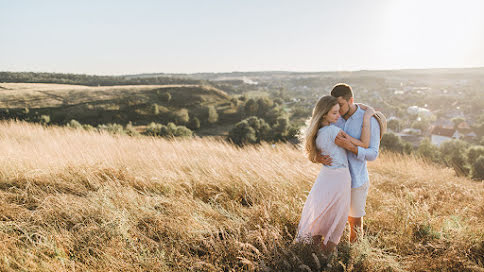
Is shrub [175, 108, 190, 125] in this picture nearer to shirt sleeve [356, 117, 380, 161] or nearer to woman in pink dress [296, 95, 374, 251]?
woman in pink dress [296, 95, 374, 251]

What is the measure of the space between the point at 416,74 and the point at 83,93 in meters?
151

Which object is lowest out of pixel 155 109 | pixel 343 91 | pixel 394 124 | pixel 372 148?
pixel 394 124

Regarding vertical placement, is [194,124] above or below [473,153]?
below

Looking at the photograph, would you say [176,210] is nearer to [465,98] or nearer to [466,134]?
[466,134]

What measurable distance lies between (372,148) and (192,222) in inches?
87.7

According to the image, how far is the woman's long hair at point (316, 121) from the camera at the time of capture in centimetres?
246

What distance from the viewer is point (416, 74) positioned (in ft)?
396

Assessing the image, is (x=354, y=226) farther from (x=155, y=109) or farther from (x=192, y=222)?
(x=155, y=109)

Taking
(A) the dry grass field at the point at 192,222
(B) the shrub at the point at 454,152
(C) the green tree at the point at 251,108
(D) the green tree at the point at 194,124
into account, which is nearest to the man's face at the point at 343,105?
(A) the dry grass field at the point at 192,222

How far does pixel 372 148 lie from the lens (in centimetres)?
251

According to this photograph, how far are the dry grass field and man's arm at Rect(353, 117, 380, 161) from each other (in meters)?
0.89

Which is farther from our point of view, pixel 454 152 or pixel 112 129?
pixel 454 152

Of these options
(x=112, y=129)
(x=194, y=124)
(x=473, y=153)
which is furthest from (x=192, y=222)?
(x=194, y=124)

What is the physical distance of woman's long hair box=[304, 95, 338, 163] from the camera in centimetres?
246
